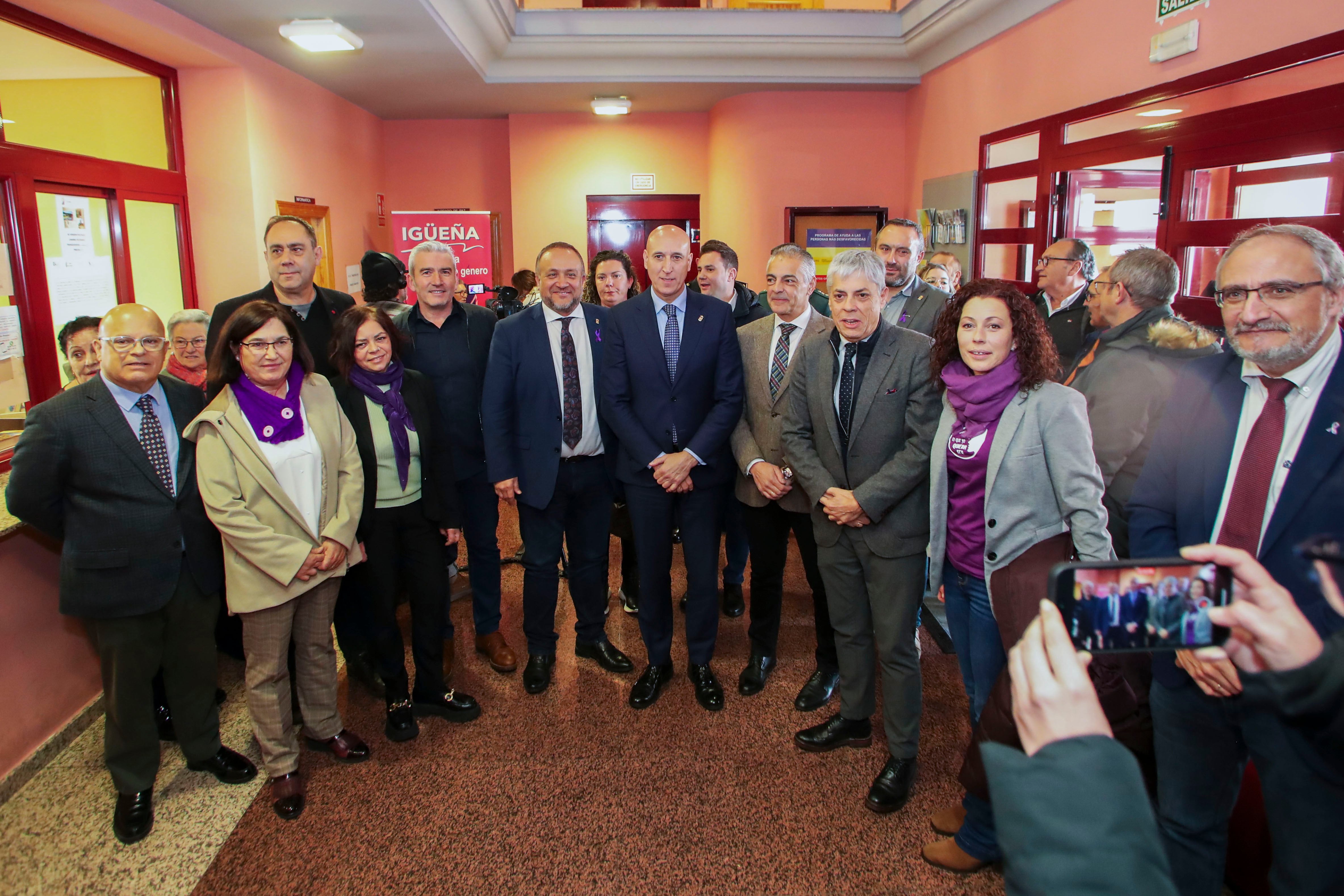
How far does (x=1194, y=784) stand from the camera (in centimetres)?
168

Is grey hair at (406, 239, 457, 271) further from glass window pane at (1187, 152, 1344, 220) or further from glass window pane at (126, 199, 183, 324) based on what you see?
glass window pane at (1187, 152, 1344, 220)

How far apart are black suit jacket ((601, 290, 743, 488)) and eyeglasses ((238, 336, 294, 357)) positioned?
43.7 inches

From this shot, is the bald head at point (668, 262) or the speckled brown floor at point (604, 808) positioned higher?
the bald head at point (668, 262)

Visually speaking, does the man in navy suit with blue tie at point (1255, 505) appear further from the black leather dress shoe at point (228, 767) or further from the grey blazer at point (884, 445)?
the black leather dress shoe at point (228, 767)

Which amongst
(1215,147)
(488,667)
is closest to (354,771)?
(488,667)

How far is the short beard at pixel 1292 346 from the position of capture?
1.49m

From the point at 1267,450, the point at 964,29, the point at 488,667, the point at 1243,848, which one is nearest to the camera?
the point at 1267,450

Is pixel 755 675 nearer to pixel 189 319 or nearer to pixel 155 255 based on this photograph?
pixel 189 319

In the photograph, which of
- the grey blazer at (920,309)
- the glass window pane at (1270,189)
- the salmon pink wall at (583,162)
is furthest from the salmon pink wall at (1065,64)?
the salmon pink wall at (583,162)

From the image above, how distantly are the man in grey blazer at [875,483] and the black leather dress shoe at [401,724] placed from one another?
162cm

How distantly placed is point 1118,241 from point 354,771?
4.83 metres

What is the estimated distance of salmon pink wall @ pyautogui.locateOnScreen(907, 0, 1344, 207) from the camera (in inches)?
132

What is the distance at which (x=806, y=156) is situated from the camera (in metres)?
7.49

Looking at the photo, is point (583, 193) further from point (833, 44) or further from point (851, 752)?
point (851, 752)
